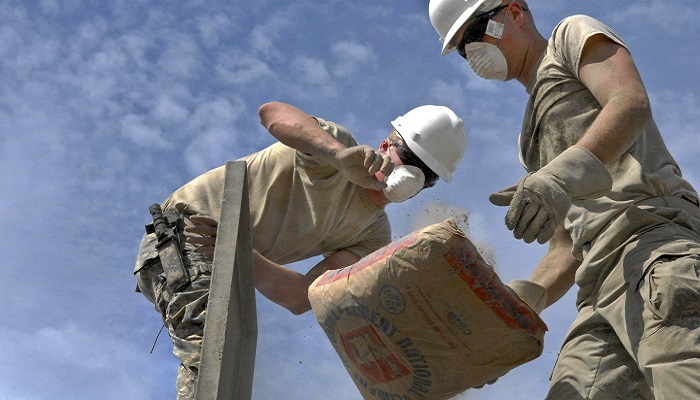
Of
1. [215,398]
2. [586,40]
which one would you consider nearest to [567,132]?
[586,40]

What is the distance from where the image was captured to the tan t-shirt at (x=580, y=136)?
3566 millimetres

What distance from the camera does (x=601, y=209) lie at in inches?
142

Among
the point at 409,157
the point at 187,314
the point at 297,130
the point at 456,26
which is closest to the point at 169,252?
the point at 187,314

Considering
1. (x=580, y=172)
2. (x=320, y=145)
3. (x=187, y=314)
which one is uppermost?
(x=320, y=145)

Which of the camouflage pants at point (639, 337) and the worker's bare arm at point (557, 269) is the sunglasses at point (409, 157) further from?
the camouflage pants at point (639, 337)

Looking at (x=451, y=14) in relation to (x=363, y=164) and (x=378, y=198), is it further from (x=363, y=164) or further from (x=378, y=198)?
(x=378, y=198)

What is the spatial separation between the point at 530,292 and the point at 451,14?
127 cm

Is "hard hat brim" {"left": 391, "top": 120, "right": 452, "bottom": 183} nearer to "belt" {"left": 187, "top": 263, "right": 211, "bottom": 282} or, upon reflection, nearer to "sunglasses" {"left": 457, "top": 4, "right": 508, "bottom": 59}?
"sunglasses" {"left": 457, "top": 4, "right": 508, "bottom": 59}

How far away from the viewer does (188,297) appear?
4270 millimetres

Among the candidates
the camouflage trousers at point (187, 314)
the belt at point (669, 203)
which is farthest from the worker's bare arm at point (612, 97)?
the camouflage trousers at point (187, 314)

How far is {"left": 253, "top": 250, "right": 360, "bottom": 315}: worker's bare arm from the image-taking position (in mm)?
4551

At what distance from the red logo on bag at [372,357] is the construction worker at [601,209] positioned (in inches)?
23.4

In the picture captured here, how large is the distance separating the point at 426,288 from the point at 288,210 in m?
1.63

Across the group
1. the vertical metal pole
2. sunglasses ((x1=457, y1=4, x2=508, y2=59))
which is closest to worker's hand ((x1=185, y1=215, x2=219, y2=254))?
the vertical metal pole
